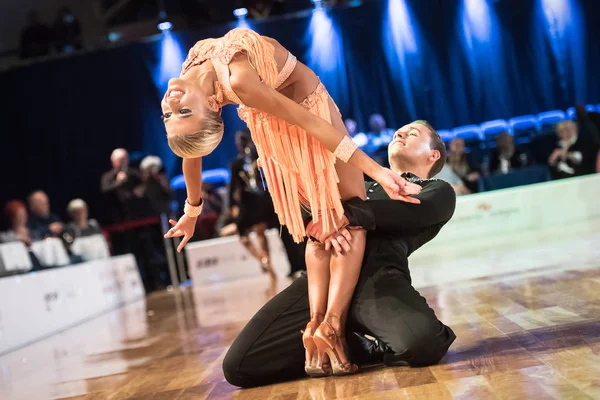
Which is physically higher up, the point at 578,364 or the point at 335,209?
the point at 335,209

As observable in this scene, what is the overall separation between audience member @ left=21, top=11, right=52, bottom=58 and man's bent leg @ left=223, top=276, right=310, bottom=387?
847 cm

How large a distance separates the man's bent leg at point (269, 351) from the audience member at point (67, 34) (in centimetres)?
834

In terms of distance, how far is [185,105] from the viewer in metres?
1.85

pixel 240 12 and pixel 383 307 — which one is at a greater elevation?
pixel 240 12

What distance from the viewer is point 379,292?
2.02 metres

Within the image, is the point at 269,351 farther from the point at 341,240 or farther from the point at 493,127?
the point at 493,127

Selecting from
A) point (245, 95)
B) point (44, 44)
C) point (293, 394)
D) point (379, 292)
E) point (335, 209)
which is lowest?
point (293, 394)

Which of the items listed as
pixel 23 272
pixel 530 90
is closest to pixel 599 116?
pixel 530 90

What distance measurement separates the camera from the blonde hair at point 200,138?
1867 mm

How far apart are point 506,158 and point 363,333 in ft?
20.4

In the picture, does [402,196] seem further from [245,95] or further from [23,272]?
[23,272]

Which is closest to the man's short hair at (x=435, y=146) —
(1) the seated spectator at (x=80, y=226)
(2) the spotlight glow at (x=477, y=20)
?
(1) the seated spectator at (x=80, y=226)

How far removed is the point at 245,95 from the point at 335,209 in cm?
42

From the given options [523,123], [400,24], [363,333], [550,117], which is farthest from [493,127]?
[363,333]
